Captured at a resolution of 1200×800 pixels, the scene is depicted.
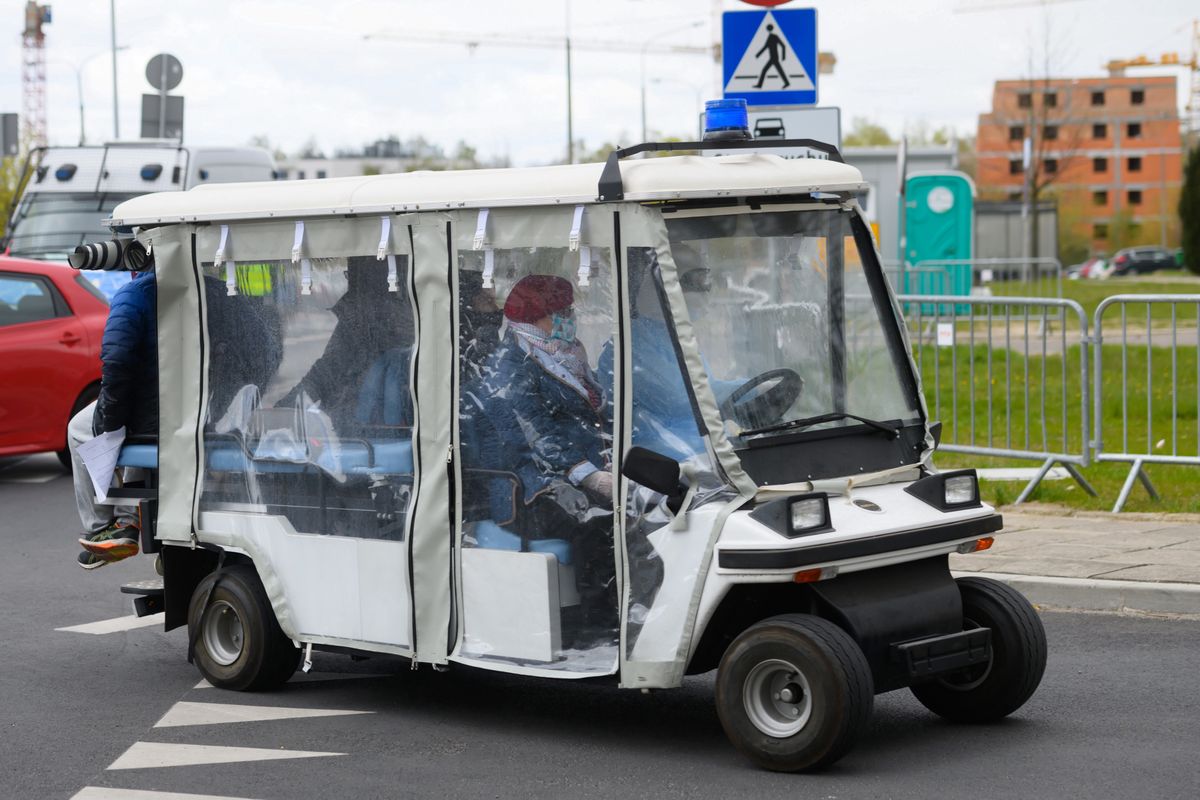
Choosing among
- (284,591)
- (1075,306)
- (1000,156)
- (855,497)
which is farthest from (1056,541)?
(1000,156)

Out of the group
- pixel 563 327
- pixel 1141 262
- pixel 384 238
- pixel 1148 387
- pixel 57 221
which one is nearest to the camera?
pixel 563 327

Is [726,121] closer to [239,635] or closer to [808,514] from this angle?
[808,514]

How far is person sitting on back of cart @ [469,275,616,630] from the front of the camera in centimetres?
593

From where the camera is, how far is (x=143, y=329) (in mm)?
7168

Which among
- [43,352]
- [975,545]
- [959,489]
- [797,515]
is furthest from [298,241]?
[43,352]

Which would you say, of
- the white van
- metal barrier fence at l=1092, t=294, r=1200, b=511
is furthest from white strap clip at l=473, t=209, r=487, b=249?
the white van

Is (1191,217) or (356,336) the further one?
(1191,217)

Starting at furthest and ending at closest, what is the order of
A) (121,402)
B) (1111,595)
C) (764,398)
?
(1111,595) → (121,402) → (764,398)

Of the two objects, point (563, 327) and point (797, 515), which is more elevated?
point (563, 327)

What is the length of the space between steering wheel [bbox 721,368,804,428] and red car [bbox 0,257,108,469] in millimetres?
8851

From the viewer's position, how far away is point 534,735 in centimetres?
621

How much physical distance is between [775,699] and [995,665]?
0.96m

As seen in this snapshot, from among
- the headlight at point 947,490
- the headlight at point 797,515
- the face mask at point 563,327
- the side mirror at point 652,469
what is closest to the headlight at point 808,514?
the headlight at point 797,515

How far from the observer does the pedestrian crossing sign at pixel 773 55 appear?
10117mm
